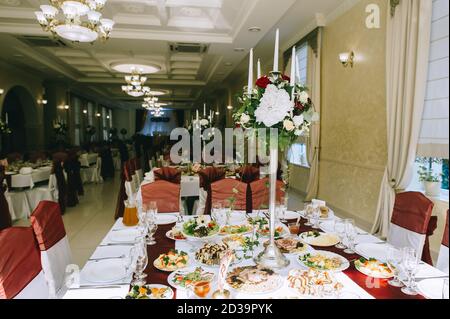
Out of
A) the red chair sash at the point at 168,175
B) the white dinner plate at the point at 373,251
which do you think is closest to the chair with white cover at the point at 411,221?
the white dinner plate at the point at 373,251

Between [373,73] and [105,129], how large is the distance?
20.2 m

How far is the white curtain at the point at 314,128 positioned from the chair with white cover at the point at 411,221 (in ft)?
13.5

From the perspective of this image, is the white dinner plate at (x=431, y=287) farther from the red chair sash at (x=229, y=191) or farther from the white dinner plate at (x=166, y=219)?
the red chair sash at (x=229, y=191)

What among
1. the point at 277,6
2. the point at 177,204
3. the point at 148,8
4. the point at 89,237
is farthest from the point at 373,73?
the point at 89,237

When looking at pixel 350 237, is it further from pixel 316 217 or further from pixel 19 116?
pixel 19 116

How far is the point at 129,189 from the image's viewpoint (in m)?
4.55

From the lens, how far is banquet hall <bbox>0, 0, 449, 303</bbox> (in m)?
1.52

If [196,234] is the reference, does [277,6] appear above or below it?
above

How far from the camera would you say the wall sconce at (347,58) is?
5164mm

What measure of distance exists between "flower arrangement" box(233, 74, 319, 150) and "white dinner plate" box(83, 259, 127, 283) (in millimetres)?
921

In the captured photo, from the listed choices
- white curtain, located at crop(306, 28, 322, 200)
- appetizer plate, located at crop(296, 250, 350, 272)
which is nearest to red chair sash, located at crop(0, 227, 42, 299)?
appetizer plate, located at crop(296, 250, 350, 272)

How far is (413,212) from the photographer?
2186 millimetres
